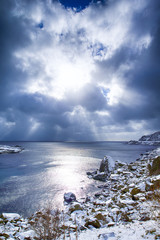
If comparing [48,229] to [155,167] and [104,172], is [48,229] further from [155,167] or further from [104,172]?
[104,172]

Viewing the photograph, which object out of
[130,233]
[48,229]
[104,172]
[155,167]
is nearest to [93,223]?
[130,233]

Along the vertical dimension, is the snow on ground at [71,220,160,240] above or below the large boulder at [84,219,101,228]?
above

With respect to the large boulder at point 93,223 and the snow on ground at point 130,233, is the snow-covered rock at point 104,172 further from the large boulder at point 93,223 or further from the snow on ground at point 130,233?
the snow on ground at point 130,233

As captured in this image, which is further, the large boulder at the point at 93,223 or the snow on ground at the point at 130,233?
the large boulder at the point at 93,223

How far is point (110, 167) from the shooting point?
24406mm

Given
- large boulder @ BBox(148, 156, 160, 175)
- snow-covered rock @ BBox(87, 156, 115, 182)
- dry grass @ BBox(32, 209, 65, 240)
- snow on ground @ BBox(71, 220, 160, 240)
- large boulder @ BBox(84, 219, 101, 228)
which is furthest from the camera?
snow-covered rock @ BBox(87, 156, 115, 182)

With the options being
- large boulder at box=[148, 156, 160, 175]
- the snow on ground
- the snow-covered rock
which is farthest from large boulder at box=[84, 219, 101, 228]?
the snow-covered rock

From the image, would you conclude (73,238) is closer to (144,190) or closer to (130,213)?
(130,213)

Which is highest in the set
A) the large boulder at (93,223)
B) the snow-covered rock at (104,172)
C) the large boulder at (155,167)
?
the large boulder at (155,167)

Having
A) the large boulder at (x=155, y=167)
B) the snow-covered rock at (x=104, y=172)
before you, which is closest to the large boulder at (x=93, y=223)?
the large boulder at (x=155, y=167)

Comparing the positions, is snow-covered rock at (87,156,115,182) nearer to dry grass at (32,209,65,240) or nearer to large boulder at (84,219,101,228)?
large boulder at (84,219,101,228)

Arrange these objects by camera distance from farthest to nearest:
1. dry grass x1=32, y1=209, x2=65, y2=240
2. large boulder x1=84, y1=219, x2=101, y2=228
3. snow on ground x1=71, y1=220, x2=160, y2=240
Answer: large boulder x1=84, y1=219, x2=101, y2=228
dry grass x1=32, y1=209, x2=65, y2=240
snow on ground x1=71, y1=220, x2=160, y2=240

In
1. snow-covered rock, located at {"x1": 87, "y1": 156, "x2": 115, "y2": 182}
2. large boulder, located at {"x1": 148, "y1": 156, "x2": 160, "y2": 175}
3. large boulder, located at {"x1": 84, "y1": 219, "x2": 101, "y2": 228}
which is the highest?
large boulder, located at {"x1": 148, "y1": 156, "x2": 160, "y2": 175}

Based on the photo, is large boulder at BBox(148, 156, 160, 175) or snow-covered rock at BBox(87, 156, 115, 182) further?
snow-covered rock at BBox(87, 156, 115, 182)
